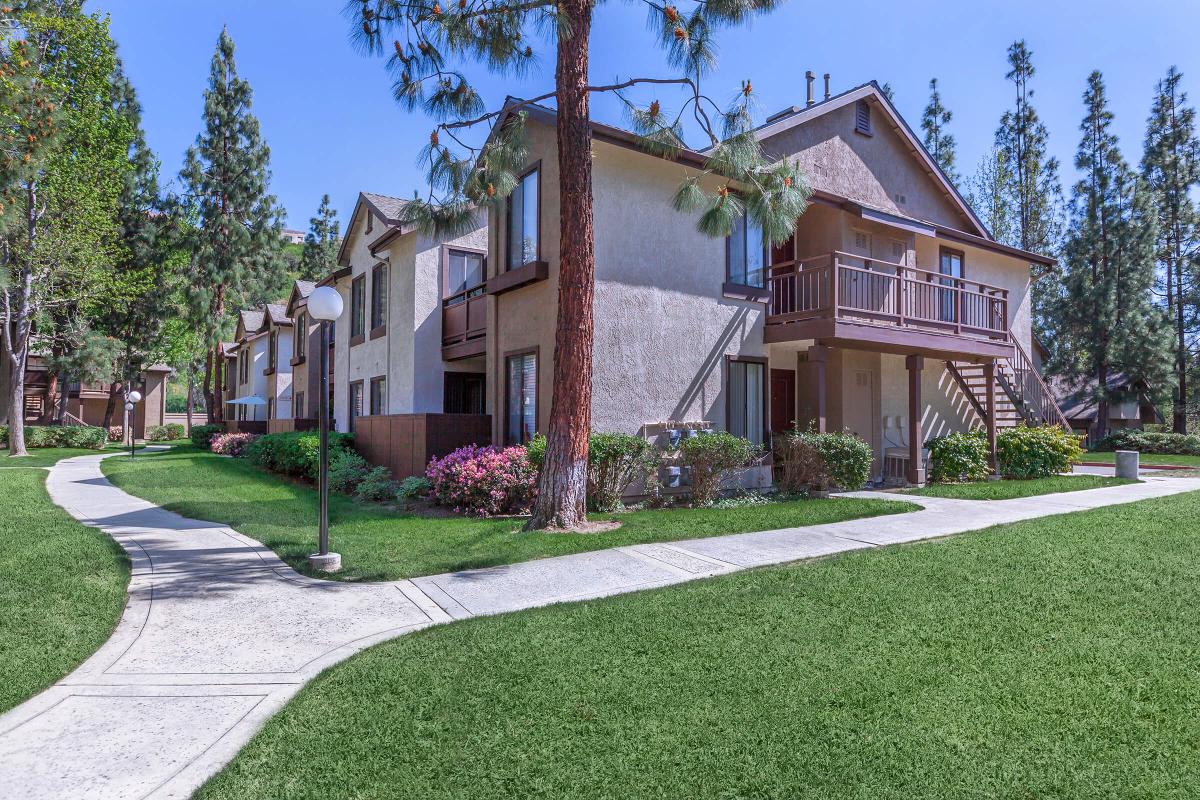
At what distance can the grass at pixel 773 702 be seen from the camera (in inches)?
116

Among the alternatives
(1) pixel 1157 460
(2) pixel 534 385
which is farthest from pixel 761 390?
A: (1) pixel 1157 460

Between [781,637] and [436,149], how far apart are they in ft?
26.8

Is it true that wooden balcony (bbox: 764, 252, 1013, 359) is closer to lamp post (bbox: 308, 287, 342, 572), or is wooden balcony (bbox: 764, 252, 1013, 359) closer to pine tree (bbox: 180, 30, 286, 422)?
lamp post (bbox: 308, 287, 342, 572)

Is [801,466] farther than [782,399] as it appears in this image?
No

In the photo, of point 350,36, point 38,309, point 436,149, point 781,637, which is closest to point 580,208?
point 436,149

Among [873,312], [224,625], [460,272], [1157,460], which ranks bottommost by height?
[224,625]

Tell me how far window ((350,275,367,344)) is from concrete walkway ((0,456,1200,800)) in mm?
10518

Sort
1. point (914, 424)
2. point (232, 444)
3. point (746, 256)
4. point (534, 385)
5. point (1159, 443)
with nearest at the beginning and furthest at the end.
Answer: point (534, 385), point (746, 256), point (914, 424), point (232, 444), point (1159, 443)

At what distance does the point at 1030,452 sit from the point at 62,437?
3485cm

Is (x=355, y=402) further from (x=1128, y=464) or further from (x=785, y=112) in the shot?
(x=1128, y=464)

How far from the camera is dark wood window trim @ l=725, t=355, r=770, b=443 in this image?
1270 centimetres

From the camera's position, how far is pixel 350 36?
8891 millimetres

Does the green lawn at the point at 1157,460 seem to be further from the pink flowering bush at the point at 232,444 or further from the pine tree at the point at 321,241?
the pine tree at the point at 321,241

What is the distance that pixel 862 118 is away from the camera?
16328 mm
